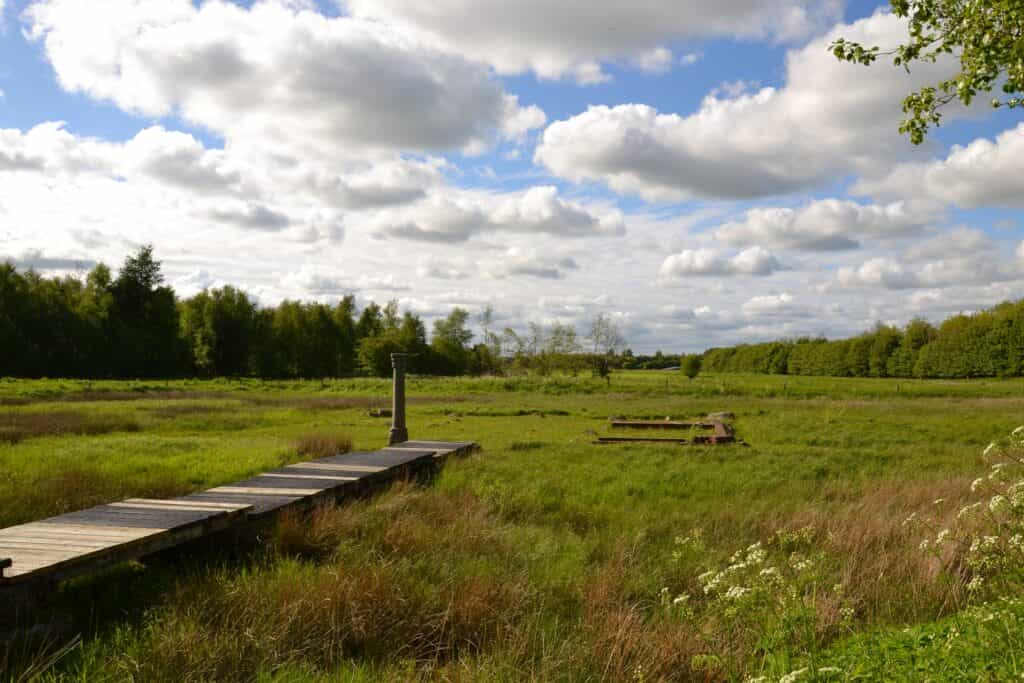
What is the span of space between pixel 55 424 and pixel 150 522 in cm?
1465

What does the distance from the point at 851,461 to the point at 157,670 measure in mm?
13303

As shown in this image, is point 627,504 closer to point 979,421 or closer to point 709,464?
point 709,464

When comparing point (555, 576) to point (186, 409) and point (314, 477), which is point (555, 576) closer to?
point (314, 477)

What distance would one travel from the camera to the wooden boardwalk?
5293 mm

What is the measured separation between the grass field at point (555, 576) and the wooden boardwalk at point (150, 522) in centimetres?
41

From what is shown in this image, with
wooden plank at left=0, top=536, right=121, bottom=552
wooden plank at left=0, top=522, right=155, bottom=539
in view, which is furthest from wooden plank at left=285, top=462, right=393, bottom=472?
wooden plank at left=0, top=536, right=121, bottom=552

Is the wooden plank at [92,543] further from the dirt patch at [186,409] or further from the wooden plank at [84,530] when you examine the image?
the dirt patch at [186,409]

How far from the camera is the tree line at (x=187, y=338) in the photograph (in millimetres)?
51000

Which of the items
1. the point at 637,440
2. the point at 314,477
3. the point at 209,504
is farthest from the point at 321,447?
the point at 637,440

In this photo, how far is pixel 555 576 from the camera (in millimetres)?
6594

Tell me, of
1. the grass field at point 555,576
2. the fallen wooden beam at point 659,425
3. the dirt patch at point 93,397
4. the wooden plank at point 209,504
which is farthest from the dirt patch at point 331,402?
the wooden plank at point 209,504

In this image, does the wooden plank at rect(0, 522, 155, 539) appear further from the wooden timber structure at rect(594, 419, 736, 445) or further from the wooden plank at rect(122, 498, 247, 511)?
the wooden timber structure at rect(594, 419, 736, 445)

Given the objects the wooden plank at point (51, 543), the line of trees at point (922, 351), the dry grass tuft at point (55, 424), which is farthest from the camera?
the line of trees at point (922, 351)

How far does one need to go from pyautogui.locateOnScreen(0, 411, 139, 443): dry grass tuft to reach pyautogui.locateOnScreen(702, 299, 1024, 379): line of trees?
5345 centimetres
